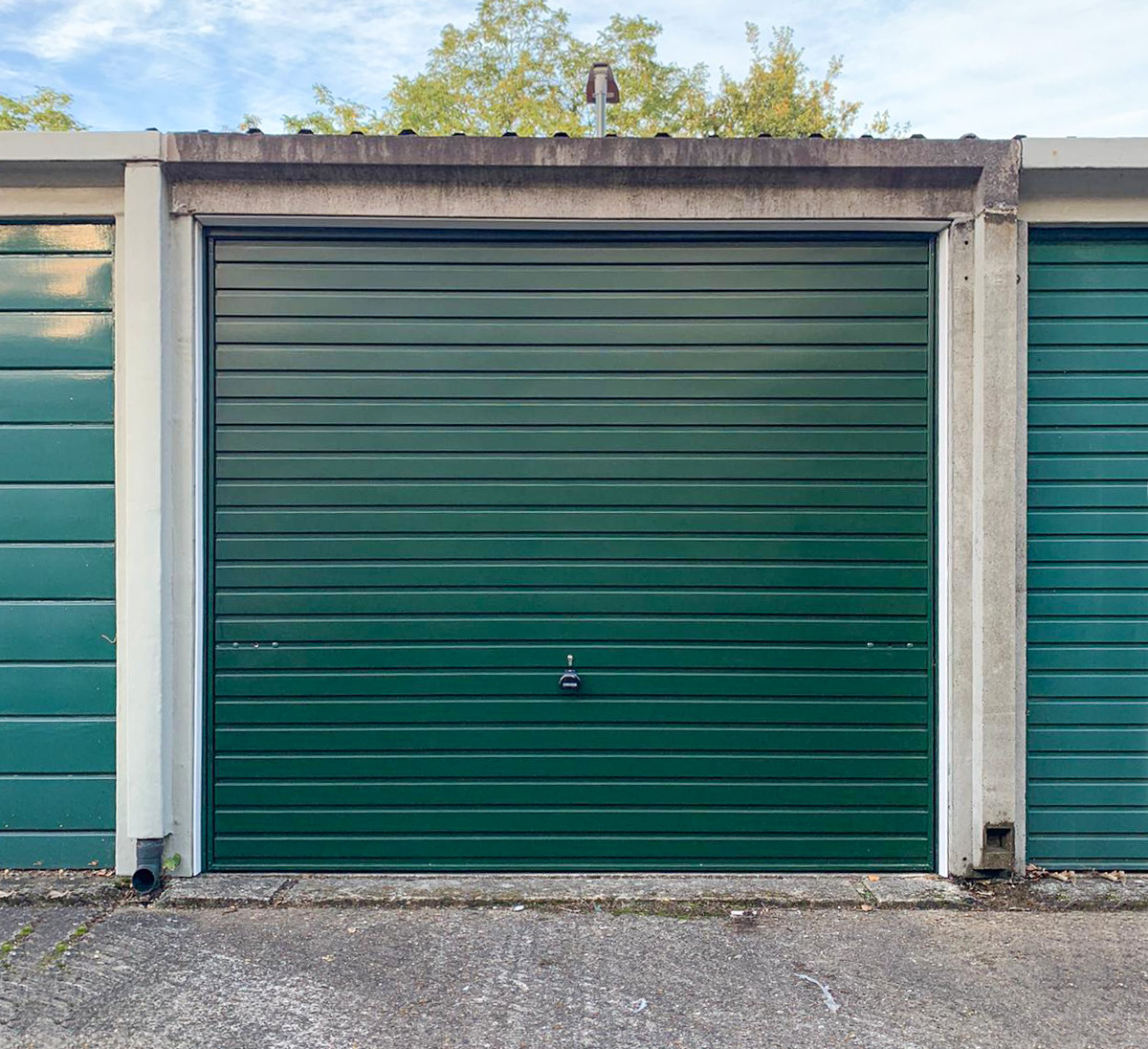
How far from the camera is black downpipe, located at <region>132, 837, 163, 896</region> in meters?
4.23

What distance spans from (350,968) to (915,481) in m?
3.68

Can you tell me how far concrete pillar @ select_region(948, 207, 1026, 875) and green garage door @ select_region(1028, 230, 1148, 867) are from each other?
0.16 meters

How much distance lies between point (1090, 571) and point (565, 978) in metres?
3.45

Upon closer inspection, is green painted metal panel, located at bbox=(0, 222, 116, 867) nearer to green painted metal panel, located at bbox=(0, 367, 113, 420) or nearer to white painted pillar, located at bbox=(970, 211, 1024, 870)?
green painted metal panel, located at bbox=(0, 367, 113, 420)

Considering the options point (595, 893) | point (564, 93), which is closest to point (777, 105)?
point (564, 93)

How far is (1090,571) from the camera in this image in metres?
4.59

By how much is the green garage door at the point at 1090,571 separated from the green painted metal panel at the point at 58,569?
197 inches

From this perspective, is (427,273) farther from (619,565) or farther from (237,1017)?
(237,1017)

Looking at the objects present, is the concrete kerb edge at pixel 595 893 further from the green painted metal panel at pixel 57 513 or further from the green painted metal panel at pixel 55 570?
the green painted metal panel at pixel 57 513

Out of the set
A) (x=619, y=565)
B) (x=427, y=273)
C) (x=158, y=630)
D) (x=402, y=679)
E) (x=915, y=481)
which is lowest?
(x=402, y=679)

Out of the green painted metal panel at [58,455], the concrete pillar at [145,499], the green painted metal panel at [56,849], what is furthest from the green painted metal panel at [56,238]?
the green painted metal panel at [56,849]

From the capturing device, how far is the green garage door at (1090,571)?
457 cm

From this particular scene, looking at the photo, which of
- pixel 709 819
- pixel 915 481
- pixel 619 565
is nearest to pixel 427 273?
pixel 619 565

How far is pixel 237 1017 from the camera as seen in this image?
10.7 feet
